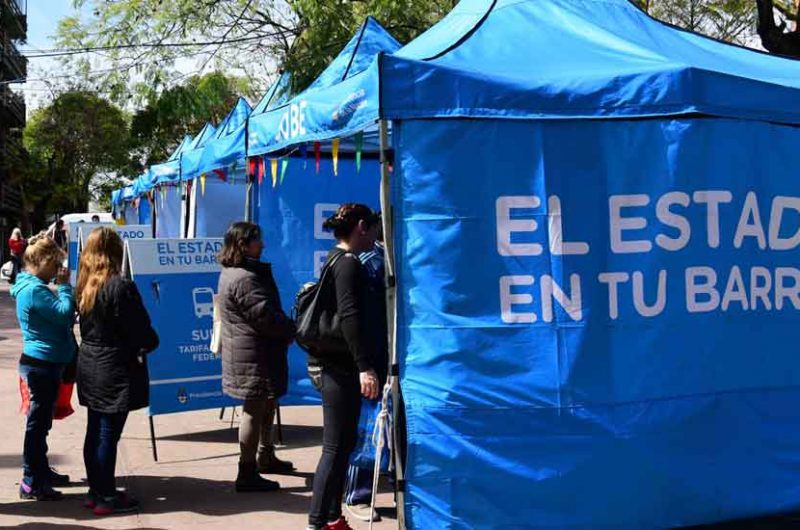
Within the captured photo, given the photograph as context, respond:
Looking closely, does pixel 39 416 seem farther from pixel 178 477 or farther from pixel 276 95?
pixel 276 95

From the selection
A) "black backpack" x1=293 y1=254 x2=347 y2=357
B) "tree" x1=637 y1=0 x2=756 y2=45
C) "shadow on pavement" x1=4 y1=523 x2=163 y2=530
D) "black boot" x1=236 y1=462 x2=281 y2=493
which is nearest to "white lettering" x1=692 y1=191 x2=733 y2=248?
"black backpack" x1=293 y1=254 x2=347 y2=357

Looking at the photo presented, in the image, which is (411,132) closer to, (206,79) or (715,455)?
(715,455)

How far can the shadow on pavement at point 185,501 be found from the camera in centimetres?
601

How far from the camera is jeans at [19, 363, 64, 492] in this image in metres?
6.12

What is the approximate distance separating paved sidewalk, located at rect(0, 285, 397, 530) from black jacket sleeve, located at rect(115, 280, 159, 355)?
3.60 ft

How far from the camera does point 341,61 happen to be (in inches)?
288

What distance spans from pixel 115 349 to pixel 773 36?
13185 mm

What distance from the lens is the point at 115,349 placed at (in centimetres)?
582

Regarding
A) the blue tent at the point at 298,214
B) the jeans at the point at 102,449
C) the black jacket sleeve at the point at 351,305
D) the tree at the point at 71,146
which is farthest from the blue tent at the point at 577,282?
the tree at the point at 71,146

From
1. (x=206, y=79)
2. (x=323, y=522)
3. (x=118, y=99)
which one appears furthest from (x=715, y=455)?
Answer: (x=118, y=99)

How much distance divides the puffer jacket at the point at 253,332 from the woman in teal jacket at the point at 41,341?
102 cm

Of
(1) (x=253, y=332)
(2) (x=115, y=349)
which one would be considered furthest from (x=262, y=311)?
(2) (x=115, y=349)

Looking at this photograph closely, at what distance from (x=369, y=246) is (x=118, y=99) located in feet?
40.8

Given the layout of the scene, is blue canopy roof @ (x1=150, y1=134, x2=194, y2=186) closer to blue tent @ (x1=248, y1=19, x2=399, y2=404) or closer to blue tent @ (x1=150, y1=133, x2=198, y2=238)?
blue tent @ (x1=150, y1=133, x2=198, y2=238)
